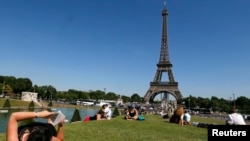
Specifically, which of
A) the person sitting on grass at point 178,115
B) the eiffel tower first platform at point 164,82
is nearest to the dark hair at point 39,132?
the person sitting on grass at point 178,115

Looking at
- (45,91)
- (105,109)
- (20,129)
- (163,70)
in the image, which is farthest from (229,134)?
(45,91)

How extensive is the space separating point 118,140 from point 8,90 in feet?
374

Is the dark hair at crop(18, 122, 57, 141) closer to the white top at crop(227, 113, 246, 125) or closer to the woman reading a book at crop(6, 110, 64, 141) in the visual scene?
the woman reading a book at crop(6, 110, 64, 141)

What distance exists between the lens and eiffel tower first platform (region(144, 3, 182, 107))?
89.0m

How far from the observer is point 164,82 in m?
90.3

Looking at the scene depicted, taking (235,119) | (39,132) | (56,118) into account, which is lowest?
(235,119)

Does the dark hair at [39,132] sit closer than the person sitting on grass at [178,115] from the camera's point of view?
Yes

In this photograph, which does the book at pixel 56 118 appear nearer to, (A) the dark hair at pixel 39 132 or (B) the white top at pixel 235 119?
(A) the dark hair at pixel 39 132

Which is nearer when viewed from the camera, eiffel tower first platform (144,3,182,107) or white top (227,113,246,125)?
white top (227,113,246,125)

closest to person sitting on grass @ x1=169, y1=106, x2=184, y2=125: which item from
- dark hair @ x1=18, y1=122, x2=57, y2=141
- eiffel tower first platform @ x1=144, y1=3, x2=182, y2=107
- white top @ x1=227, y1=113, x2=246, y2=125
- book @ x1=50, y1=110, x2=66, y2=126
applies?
white top @ x1=227, y1=113, x2=246, y2=125

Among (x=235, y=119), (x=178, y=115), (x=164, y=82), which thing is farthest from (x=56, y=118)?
(x=164, y=82)

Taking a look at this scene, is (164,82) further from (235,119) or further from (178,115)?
(235,119)

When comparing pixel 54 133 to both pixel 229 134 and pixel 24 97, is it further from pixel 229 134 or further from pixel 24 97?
pixel 24 97

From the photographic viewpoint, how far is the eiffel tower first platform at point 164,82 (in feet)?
292
